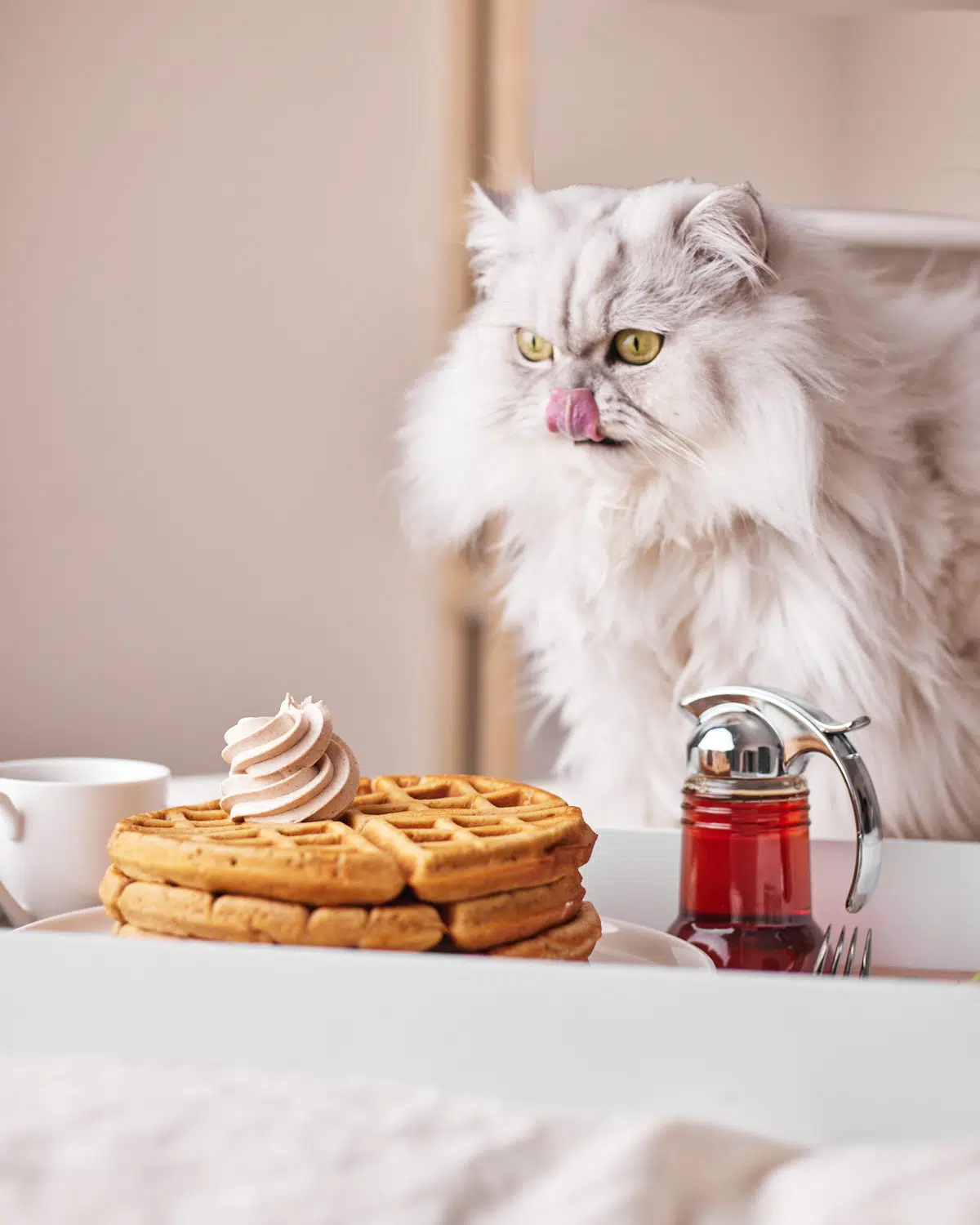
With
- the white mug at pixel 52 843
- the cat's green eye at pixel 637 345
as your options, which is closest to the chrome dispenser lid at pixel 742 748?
the white mug at pixel 52 843

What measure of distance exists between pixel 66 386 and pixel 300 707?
106 centimetres

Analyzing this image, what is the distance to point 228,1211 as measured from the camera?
1.05ft

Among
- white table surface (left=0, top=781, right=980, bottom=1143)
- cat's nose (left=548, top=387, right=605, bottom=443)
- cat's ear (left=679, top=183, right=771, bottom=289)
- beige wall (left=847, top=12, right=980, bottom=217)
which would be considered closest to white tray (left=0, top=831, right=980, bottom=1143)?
white table surface (left=0, top=781, right=980, bottom=1143)

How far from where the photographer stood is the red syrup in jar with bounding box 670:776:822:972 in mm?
626

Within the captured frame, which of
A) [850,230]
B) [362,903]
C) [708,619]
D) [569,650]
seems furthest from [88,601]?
[362,903]

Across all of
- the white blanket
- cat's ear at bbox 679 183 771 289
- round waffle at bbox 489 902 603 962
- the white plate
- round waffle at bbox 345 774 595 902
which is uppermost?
cat's ear at bbox 679 183 771 289

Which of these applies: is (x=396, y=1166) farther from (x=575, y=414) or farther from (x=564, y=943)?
(x=575, y=414)

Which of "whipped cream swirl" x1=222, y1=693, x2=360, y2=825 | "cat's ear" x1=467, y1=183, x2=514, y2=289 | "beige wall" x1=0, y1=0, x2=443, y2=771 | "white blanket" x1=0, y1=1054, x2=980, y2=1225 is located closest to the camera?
"white blanket" x1=0, y1=1054, x2=980, y2=1225

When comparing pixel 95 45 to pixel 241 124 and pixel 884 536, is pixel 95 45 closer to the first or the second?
pixel 241 124

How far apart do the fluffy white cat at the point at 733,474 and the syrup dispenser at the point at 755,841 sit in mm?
376

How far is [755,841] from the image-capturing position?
0.63 meters

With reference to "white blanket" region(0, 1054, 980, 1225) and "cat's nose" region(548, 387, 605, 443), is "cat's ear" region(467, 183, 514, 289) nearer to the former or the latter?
"cat's nose" region(548, 387, 605, 443)

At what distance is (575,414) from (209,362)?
76 centimetres

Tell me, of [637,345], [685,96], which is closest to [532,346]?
[637,345]
